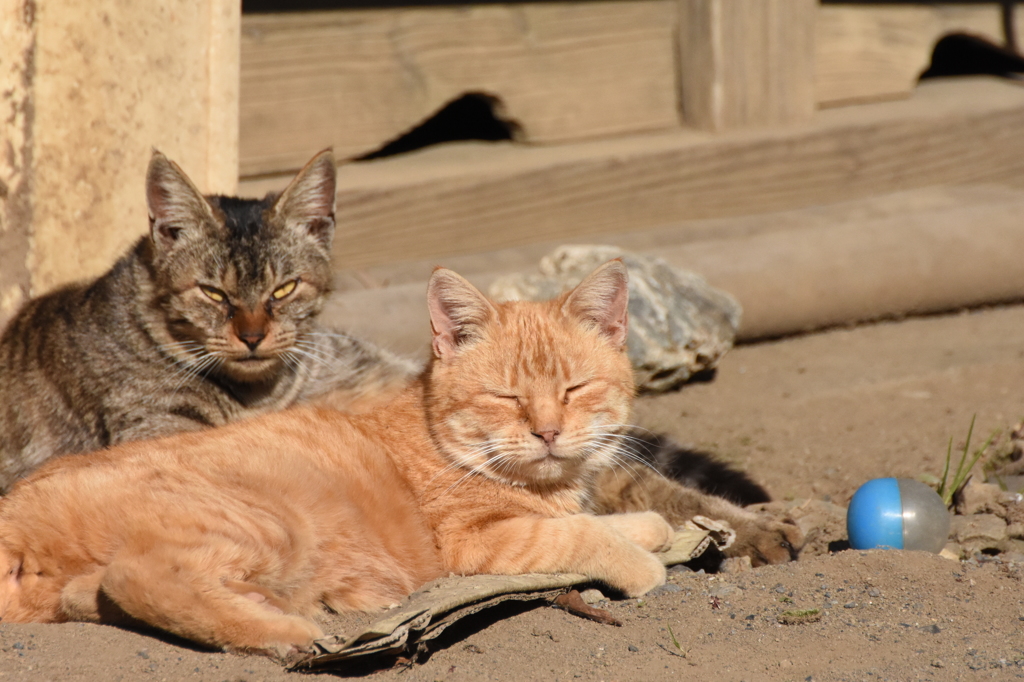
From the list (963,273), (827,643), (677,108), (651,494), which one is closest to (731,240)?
(677,108)

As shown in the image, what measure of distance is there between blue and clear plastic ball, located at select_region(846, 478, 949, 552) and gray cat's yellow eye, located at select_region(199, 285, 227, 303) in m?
2.33

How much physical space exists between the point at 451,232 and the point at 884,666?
3496 millimetres

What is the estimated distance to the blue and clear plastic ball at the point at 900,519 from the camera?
3291 millimetres

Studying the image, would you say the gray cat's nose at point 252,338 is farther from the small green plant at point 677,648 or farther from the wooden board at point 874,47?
the wooden board at point 874,47

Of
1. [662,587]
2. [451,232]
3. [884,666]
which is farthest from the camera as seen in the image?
[451,232]

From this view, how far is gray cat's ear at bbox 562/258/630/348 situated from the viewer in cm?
353

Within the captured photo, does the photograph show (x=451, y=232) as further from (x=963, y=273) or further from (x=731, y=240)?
(x=963, y=273)

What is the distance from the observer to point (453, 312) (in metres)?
3.52

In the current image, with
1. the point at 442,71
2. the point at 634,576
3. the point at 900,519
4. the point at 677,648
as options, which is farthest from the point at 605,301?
the point at 442,71

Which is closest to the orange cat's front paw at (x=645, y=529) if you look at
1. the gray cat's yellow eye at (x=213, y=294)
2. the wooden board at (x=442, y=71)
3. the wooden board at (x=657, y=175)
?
the gray cat's yellow eye at (x=213, y=294)

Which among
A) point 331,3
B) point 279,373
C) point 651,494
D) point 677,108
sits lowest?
point 651,494

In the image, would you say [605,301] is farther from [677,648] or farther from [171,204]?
[171,204]

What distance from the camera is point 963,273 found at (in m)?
5.93

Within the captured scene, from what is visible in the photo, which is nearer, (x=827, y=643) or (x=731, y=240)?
(x=827, y=643)
